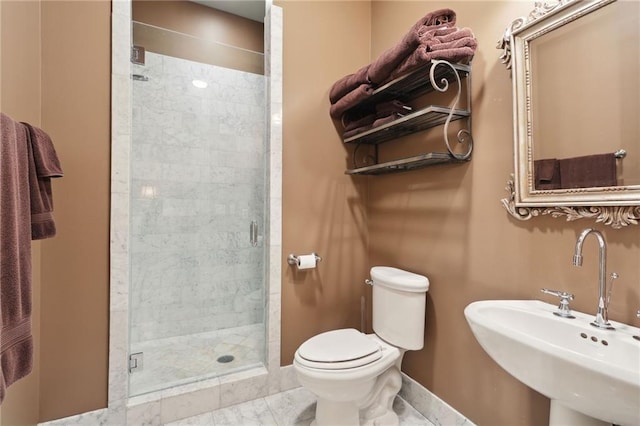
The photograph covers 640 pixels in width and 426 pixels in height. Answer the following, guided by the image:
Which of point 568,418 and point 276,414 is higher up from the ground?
point 568,418

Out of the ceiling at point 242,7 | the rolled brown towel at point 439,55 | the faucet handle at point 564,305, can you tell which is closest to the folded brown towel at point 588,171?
the faucet handle at point 564,305

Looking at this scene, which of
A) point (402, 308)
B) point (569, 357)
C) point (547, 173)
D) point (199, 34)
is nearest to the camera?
point (569, 357)

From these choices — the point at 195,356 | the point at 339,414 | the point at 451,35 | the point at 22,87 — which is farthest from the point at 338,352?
the point at 22,87

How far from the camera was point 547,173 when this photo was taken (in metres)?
1.12

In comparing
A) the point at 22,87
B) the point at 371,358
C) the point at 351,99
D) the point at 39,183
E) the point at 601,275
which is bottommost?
the point at 371,358

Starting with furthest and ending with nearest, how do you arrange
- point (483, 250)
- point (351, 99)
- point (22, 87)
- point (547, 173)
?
point (351, 99) < point (483, 250) < point (22, 87) < point (547, 173)

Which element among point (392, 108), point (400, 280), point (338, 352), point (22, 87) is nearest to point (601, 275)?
point (400, 280)

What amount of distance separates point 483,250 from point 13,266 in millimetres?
1715

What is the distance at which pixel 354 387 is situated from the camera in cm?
135

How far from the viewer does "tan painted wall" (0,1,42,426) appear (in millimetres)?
1089

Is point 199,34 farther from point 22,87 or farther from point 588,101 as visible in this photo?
point 588,101

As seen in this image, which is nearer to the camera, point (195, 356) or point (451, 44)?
point (451, 44)

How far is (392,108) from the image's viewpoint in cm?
163

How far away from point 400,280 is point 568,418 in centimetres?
77
